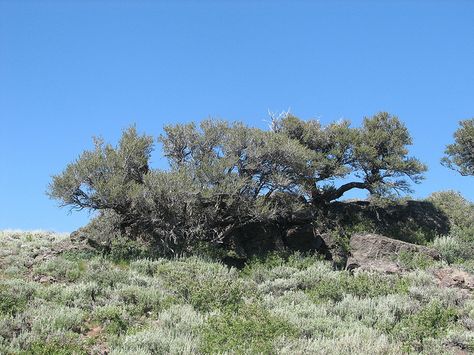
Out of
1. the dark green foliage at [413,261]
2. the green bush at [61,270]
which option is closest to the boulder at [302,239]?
the dark green foliage at [413,261]

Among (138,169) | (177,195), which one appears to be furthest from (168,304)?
(138,169)

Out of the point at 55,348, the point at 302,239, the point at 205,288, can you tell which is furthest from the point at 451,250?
the point at 55,348

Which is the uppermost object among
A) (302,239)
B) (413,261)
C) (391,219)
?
(391,219)

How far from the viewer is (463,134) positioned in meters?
26.9

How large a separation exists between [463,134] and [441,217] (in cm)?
529

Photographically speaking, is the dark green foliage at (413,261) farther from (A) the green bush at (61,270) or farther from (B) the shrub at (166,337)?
(A) the green bush at (61,270)

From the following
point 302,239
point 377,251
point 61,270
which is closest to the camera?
point 61,270

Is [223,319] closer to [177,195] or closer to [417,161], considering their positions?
[177,195]

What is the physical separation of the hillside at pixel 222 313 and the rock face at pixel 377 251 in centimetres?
222

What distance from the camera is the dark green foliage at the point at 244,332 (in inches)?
312

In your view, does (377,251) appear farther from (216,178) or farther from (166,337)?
(166,337)

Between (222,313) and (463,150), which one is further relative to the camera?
(463,150)

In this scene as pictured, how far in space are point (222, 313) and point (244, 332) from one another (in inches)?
68.9

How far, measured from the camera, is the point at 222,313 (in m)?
10.2
